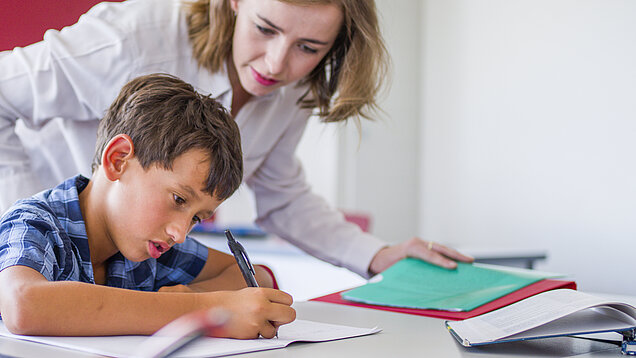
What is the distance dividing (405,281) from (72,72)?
70 cm

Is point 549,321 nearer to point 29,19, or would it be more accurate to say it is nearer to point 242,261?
point 242,261

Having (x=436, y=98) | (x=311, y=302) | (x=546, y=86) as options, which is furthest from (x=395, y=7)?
(x=311, y=302)

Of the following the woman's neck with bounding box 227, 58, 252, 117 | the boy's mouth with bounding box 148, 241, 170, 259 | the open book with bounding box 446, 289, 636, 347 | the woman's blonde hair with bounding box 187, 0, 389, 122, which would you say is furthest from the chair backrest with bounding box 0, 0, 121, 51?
the open book with bounding box 446, 289, 636, 347

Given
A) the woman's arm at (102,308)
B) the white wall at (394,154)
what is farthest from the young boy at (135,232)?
the white wall at (394,154)

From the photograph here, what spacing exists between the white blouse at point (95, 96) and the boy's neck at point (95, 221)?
0.23 meters

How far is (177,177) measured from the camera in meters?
0.79

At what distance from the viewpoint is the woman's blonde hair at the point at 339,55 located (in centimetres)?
115

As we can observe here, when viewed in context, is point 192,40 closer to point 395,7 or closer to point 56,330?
point 56,330

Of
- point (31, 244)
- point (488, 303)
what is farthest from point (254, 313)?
point (488, 303)

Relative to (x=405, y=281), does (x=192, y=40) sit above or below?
above

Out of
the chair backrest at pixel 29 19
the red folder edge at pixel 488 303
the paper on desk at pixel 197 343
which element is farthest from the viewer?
the chair backrest at pixel 29 19

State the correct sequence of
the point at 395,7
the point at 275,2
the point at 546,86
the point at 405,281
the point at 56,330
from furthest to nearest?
the point at 395,7 → the point at 546,86 → the point at 405,281 → the point at 275,2 → the point at 56,330

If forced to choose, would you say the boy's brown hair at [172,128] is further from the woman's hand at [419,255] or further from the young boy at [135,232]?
the woman's hand at [419,255]

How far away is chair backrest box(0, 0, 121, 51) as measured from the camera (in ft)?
3.76
